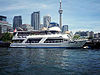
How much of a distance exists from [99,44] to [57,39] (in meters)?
16.8

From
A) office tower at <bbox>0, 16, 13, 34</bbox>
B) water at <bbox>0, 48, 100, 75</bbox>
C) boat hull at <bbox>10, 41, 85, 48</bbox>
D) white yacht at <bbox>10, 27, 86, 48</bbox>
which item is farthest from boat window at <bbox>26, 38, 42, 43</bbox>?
office tower at <bbox>0, 16, 13, 34</bbox>

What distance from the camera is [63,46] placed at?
4759cm

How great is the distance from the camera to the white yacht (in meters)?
47.4

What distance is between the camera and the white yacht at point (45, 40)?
156 ft

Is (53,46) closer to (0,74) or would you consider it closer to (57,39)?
(57,39)

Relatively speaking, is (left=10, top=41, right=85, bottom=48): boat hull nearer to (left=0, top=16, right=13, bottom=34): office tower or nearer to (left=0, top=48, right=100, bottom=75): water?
(left=0, top=48, right=100, bottom=75): water

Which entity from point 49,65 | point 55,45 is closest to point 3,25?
point 55,45

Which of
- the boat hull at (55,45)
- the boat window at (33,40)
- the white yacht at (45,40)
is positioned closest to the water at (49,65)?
the boat hull at (55,45)

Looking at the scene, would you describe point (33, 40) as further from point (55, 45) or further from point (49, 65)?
point (49, 65)

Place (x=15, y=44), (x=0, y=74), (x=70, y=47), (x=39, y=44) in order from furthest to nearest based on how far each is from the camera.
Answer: (x=15, y=44)
(x=39, y=44)
(x=70, y=47)
(x=0, y=74)

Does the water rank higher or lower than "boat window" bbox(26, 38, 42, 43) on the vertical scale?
lower

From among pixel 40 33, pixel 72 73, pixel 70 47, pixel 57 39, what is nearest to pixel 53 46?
pixel 57 39

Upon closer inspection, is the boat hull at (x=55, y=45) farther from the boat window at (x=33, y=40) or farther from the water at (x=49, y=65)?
the water at (x=49, y=65)

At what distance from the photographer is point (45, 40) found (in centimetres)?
5069
